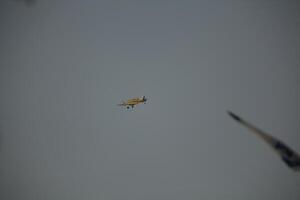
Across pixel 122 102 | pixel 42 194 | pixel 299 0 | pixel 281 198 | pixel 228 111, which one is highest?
pixel 299 0

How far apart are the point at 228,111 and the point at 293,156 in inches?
127

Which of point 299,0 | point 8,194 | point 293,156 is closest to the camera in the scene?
point 293,156

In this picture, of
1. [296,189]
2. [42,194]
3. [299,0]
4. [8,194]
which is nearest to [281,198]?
[296,189]

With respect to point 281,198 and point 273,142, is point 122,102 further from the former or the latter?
point 281,198

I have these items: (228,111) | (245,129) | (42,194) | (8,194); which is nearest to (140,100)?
(228,111)

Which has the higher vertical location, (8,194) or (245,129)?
(245,129)

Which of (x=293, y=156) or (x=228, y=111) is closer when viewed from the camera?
(x=293, y=156)

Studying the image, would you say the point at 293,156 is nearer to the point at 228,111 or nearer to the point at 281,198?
the point at 228,111

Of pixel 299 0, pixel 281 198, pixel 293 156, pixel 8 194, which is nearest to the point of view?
pixel 293 156

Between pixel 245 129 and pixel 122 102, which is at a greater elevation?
pixel 122 102

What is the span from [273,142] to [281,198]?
4.30 metres

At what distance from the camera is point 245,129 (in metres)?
7.01

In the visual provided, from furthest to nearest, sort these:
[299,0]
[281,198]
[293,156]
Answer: [281,198]
[299,0]
[293,156]

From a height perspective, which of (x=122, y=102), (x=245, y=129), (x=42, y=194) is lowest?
(x=42, y=194)
